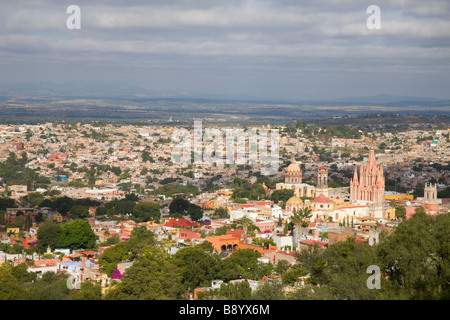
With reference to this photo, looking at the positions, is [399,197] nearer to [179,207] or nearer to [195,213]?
[179,207]

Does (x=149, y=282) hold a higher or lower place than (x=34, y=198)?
higher

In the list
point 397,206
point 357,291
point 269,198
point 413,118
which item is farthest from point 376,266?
point 413,118

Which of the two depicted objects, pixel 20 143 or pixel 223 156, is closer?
pixel 223 156

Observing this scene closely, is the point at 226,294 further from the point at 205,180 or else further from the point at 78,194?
the point at 205,180

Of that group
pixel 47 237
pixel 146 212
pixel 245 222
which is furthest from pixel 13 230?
pixel 245 222

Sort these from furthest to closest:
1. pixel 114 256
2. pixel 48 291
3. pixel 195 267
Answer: pixel 114 256, pixel 195 267, pixel 48 291

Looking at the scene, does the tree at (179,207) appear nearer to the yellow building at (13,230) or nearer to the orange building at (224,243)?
the yellow building at (13,230)
